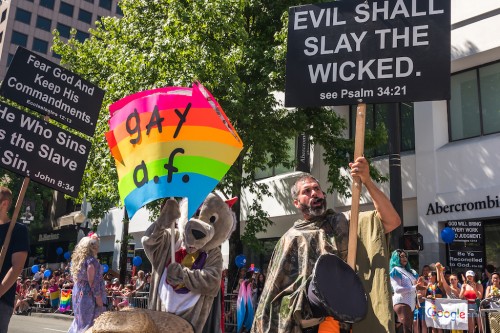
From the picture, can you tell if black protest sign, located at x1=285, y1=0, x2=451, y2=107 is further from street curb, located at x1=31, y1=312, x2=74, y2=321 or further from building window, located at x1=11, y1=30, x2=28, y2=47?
building window, located at x1=11, y1=30, x2=28, y2=47

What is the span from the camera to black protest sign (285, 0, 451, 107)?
354 centimetres

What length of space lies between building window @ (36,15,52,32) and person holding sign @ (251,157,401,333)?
6191cm

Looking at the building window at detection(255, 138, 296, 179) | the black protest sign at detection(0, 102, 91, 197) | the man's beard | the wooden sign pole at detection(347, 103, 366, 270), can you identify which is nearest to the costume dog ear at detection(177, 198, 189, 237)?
the black protest sign at detection(0, 102, 91, 197)

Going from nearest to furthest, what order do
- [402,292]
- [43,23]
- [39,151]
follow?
[39,151]
[402,292]
[43,23]

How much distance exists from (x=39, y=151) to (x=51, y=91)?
75cm

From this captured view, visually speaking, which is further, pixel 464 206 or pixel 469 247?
pixel 464 206

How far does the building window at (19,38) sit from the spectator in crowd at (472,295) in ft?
184

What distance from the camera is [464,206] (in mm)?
14625

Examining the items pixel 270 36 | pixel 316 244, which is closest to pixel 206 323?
pixel 316 244

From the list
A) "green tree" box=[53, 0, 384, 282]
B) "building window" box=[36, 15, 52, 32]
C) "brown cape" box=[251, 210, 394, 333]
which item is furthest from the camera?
"building window" box=[36, 15, 52, 32]

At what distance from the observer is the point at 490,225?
14508mm

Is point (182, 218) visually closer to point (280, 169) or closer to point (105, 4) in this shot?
point (280, 169)

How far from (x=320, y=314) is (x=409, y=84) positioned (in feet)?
5.17

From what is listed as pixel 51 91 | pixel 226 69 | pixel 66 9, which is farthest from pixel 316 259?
pixel 66 9
